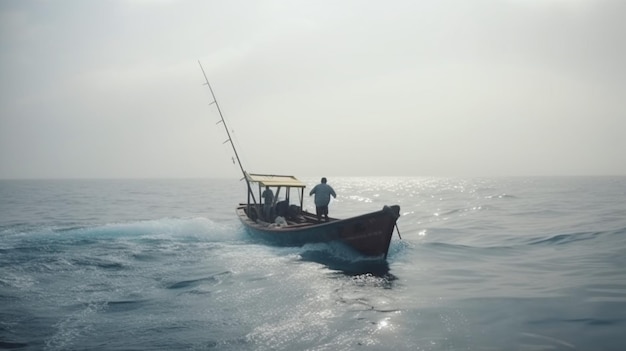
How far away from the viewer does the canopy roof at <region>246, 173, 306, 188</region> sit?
17.7 m

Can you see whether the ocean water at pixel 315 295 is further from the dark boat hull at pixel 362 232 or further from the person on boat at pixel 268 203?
the person on boat at pixel 268 203

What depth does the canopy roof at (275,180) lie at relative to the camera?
1769cm

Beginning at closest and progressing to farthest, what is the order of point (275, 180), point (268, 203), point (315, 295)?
point (315, 295), point (275, 180), point (268, 203)

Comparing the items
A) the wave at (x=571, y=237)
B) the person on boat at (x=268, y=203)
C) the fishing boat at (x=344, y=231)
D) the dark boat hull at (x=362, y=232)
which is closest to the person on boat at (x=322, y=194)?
the fishing boat at (x=344, y=231)

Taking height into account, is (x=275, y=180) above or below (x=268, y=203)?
above

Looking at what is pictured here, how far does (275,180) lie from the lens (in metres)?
18.8

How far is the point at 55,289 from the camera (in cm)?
981

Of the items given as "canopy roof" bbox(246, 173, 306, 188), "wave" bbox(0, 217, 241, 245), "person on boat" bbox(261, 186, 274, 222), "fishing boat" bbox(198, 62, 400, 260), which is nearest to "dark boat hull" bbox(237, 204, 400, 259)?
"fishing boat" bbox(198, 62, 400, 260)

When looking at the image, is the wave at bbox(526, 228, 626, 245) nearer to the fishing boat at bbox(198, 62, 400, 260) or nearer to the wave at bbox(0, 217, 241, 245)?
the fishing boat at bbox(198, 62, 400, 260)

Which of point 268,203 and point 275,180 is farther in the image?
point 268,203

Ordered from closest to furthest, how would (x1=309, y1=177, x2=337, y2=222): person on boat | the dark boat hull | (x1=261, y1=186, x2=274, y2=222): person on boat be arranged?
the dark boat hull → (x1=309, y1=177, x2=337, y2=222): person on boat → (x1=261, y1=186, x2=274, y2=222): person on boat

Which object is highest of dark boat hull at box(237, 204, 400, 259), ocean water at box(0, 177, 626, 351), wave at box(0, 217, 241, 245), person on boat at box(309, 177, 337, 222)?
person on boat at box(309, 177, 337, 222)

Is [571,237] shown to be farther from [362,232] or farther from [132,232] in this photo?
[132,232]

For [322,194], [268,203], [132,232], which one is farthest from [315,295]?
[132,232]
